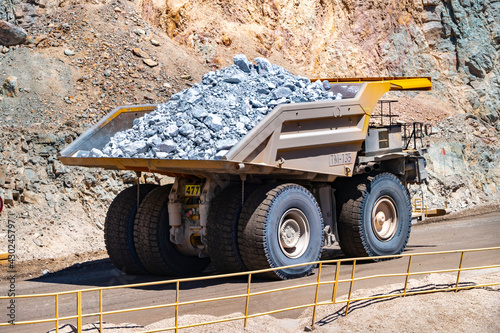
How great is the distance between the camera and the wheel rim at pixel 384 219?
12.1 metres

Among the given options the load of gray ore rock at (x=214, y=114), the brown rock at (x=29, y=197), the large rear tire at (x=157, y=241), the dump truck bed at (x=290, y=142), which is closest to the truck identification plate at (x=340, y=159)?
the dump truck bed at (x=290, y=142)

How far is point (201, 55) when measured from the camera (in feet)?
80.6

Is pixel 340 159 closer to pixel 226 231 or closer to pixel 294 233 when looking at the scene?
pixel 294 233

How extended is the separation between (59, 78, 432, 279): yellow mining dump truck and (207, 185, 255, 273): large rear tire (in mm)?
15

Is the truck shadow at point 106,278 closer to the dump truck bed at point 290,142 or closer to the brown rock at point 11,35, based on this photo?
the dump truck bed at point 290,142

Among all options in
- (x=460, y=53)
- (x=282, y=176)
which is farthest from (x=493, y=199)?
(x=282, y=176)

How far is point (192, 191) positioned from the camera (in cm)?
1102

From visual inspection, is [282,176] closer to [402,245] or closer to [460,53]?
[402,245]

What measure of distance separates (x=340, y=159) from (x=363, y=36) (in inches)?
737

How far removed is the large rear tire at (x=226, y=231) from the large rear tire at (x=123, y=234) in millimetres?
1626

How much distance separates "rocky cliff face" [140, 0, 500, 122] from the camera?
25656 mm

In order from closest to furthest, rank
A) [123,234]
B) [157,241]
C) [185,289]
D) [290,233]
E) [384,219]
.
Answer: [185,289] < [290,233] < [157,241] < [123,234] < [384,219]

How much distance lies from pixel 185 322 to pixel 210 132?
307cm

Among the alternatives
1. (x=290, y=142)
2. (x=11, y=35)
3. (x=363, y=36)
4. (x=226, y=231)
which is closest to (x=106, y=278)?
(x=226, y=231)
